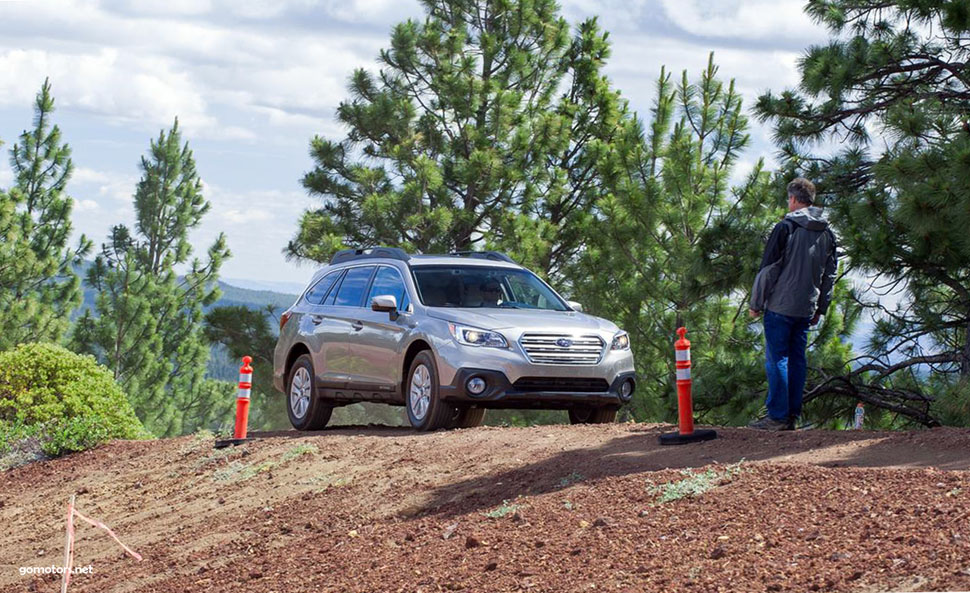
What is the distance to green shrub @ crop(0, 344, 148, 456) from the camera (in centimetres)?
1549

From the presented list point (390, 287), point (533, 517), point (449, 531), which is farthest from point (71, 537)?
point (390, 287)

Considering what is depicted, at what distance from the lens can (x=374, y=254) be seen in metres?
14.1

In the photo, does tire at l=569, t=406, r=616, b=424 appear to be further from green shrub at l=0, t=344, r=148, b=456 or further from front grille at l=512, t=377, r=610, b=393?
green shrub at l=0, t=344, r=148, b=456

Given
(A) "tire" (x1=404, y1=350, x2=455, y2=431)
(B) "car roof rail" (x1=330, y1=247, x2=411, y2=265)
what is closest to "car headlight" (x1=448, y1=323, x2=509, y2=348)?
(A) "tire" (x1=404, y1=350, x2=455, y2=431)

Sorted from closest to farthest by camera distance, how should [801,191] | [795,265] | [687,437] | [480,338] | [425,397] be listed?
[687,437], [801,191], [795,265], [480,338], [425,397]

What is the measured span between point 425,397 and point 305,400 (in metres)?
2.45

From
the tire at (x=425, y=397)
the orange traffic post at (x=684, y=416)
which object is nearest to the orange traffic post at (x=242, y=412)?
the tire at (x=425, y=397)

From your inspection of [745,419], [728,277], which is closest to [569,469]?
[745,419]

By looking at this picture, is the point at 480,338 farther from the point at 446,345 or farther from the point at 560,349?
the point at 560,349

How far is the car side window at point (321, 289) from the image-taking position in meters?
14.4

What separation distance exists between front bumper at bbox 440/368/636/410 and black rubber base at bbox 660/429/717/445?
2.16 meters

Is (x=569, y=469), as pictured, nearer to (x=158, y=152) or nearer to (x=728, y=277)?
(x=728, y=277)

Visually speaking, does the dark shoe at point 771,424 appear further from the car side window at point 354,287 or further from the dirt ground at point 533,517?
the car side window at point 354,287

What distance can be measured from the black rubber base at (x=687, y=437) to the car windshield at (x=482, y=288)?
336 cm
